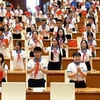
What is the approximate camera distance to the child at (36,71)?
707 centimetres

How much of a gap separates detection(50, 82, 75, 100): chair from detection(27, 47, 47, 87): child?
0.74 m

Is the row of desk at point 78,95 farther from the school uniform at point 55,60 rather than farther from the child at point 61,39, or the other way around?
the child at point 61,39

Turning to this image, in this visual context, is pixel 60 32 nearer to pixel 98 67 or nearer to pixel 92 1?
pixel 98 67

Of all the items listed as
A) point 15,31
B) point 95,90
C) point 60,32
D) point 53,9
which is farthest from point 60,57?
point 53,9

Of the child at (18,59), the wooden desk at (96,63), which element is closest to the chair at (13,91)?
the child at (18,59)

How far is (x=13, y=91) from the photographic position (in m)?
6.41

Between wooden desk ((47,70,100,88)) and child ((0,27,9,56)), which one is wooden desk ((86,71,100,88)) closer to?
wooden desk ((47,70,100,88))

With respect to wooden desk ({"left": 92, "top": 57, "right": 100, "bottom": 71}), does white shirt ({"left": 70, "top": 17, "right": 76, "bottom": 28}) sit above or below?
above

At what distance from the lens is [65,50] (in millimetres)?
9625

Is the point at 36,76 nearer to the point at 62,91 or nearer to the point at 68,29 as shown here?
the point at 62,91

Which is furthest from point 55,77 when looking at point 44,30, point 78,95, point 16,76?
point 44,30

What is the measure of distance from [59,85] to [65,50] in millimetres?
3305

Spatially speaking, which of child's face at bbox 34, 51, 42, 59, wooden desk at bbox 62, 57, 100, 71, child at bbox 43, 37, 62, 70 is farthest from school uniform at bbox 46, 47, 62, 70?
child's face at bbox 34, 51, 42, 59

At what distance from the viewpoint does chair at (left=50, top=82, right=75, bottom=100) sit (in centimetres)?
634
